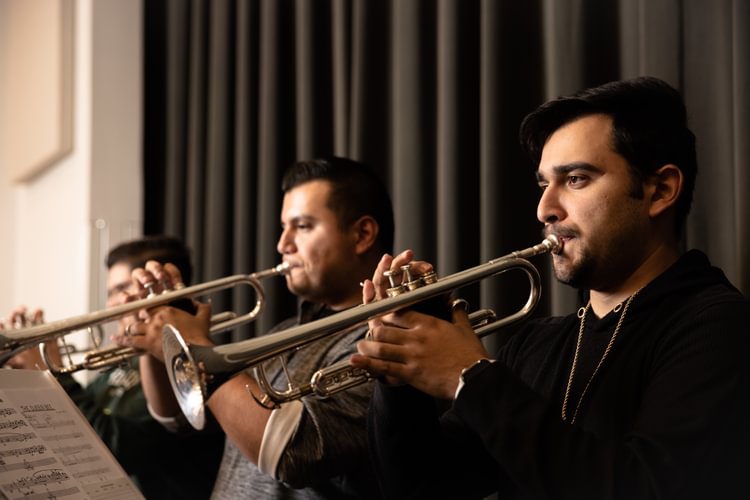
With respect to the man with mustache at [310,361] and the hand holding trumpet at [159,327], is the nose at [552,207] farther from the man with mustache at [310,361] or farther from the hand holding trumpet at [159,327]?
the hand holding trumpet at [159,327]

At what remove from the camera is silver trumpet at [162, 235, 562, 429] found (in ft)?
4.65

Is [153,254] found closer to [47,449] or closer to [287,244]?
[287,244]

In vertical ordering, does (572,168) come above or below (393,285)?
above

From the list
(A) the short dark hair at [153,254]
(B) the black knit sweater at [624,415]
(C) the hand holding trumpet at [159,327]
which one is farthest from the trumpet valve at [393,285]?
(A) the short dark hair at [153,254]

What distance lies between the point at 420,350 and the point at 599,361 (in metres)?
0.31

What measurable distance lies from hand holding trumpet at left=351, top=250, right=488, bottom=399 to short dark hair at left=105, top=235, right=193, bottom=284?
140 centimetres

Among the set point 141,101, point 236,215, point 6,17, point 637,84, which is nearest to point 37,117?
point 141,101

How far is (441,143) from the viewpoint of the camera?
2307 millimetres

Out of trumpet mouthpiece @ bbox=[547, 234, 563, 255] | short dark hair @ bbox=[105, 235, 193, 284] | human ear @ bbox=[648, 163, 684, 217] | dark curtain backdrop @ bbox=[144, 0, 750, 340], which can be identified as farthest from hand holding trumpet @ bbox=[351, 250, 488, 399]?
short dark hair @ bbox=[105, 235, 193, 284]

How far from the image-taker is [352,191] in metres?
2.21

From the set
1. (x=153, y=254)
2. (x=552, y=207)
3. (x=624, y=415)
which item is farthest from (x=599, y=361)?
(x=153, y=254)

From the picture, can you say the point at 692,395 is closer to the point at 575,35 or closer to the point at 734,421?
the point at 734,421

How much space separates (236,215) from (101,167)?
71 cm

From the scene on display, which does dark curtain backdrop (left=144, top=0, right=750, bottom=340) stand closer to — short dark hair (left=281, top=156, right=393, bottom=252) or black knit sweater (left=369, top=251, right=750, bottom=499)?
short dark hair (left=281, top=156, right=393, bottom=252)
